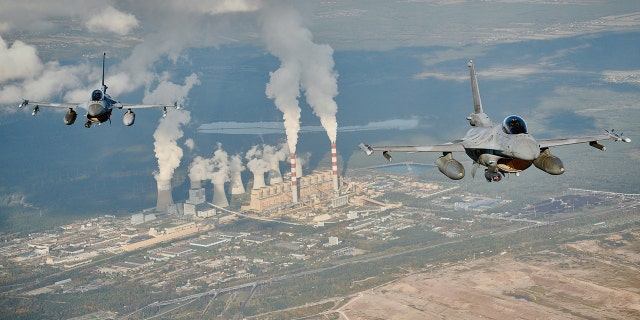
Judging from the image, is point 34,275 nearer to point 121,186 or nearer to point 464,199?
point 121,186

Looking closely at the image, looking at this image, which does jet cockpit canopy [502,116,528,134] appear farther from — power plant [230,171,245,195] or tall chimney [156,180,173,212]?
power plant [230,171,245,195]

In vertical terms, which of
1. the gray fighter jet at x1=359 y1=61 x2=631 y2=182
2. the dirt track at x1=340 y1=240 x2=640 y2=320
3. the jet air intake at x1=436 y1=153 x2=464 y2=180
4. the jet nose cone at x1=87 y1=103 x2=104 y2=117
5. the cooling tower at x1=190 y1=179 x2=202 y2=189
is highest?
the jet nose cone at x1=87 y1=103 x2=104 y2=117

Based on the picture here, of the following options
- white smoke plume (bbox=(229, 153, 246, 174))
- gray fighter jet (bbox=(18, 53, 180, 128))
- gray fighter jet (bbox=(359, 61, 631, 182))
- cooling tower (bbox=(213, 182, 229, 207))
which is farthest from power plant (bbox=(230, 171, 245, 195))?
gray fighter jet (bbox=(359, 61, 631, 182))

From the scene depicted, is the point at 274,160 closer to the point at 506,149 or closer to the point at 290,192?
the point at 290,192

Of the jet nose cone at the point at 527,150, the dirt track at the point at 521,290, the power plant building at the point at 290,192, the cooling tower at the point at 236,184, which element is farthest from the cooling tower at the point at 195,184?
the jet nose cone at the point at 527,150

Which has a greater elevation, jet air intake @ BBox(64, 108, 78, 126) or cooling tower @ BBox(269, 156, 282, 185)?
jet air intake @ BBox(64, 108, 78, 126)

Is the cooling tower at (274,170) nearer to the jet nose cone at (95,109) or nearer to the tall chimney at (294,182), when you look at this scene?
the tall chimney at (294,182)

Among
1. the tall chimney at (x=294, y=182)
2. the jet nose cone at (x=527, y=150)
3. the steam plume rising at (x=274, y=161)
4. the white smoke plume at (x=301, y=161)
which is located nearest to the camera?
the jet nose cone at (x=527, y=150)

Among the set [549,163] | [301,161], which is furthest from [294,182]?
[549,163]
